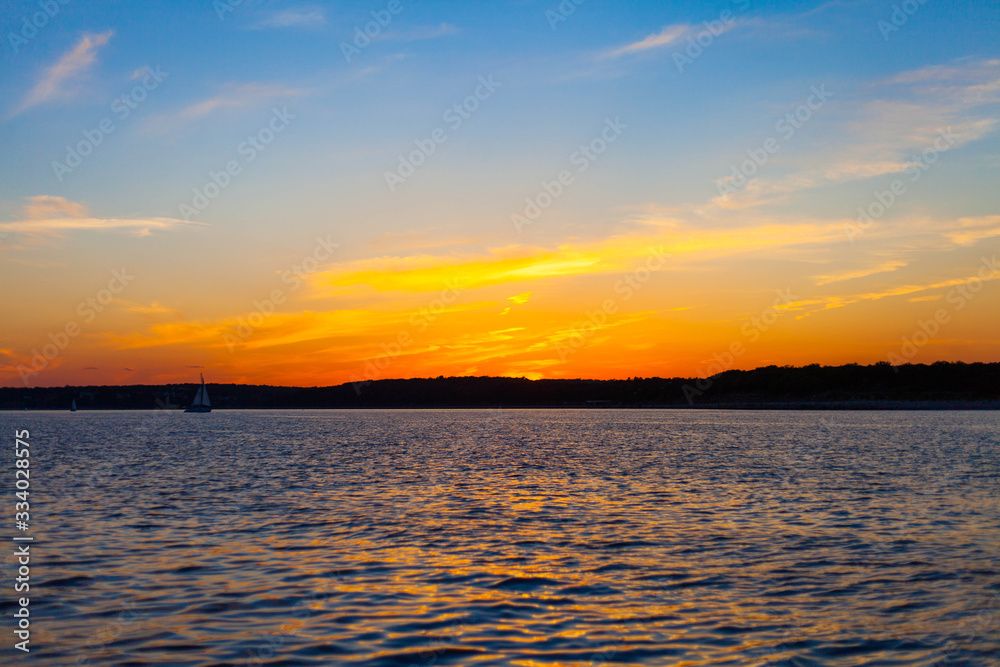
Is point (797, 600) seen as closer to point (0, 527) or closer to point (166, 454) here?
point (0, 527)

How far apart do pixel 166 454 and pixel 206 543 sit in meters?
44.4

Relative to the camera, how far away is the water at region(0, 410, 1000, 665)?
12195mm

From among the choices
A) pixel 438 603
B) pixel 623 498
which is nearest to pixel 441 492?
pixel 623 498

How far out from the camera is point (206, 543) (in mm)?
20844

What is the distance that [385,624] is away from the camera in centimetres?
1325

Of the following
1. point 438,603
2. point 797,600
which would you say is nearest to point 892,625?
point 797,600

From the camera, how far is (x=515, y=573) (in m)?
17.1

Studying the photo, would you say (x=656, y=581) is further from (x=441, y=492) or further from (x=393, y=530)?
(x=441, y=492)

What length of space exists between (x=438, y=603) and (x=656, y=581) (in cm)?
486

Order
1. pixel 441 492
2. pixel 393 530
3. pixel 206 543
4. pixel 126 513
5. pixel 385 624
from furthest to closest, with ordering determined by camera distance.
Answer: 1. pixel 441 492
2. pixel 126 513
3. pixel 393 530
4. pixel 206 543
5. pixel 385 624

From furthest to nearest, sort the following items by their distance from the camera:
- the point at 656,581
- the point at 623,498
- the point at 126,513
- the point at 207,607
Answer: the point at 623,498 → the point at 126,513 → the point at 656,581 → the point at 207,607

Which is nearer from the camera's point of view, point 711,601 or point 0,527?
point 711,601

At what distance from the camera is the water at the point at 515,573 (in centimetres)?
1220

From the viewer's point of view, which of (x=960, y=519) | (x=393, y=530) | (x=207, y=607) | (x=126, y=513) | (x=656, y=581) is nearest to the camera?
(x=207, y=607)
